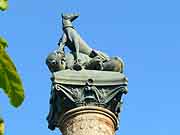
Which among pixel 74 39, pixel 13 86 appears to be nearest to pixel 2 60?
pixel 13 86

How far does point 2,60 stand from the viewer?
1.68m

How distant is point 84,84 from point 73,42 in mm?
1574

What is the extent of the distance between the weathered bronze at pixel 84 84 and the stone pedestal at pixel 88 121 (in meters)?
0.02

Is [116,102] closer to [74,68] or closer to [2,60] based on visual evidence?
[74,68]

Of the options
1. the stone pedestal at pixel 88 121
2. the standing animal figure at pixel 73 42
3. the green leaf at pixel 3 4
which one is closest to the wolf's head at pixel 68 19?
the standing animal figure at pixel 73 42

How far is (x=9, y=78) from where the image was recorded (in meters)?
1.68

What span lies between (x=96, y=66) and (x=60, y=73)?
75cm

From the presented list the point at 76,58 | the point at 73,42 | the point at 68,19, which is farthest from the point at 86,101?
the point at 68,19

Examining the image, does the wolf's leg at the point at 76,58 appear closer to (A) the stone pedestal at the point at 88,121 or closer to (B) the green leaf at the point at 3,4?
(A) the stone pedestal at the point at 88,121

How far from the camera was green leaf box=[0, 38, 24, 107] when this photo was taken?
66.1 inches

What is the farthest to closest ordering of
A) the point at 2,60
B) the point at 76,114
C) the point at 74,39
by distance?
the point at 74,39 → the point at 76,114 → the point at 2,60

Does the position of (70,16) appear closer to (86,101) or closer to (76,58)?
(76,58)

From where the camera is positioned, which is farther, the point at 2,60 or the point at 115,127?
the point at 115,127

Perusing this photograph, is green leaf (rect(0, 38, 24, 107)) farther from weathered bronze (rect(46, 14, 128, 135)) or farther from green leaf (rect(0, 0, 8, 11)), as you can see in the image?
weathered bronze (rect(46, 14, 128, 135))
